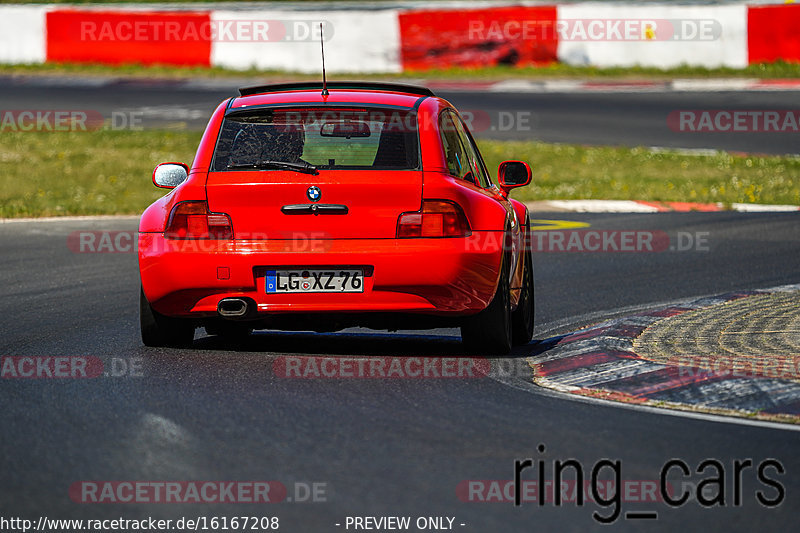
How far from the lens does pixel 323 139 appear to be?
8422mm

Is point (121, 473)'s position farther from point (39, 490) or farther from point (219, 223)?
point (219, 223)

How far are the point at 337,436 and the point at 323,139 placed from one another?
104 inches

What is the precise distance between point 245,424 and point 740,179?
50.4ft

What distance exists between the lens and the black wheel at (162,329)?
27.9ft

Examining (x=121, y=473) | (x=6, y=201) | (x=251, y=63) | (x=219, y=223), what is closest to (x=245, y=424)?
(x=121, y=473)

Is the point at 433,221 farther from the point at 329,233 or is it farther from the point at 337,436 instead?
the point at 337,436

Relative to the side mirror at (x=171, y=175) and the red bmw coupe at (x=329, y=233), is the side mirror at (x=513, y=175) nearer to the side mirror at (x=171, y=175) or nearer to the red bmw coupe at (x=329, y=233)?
the red bmw coupe at (x=329, y=233)

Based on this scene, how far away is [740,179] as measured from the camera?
68.1ft

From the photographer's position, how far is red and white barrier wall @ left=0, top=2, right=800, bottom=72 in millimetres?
30281

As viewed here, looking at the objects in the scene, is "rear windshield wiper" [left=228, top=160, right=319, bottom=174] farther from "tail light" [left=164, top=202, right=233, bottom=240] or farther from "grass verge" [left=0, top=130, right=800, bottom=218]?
"grass verge" [left=0, top=130, right=800, bottom=218]

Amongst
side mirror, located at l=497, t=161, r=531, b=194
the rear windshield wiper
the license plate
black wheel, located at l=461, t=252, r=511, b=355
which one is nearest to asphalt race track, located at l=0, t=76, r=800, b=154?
Answer: side mirror, located at l=497, t=161, r=531, b=194

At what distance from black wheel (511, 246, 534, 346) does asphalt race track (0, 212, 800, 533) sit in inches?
14.1

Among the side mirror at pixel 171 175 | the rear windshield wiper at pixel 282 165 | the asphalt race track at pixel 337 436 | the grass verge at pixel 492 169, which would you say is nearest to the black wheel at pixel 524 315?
the asphalt race track at pixel 337 436

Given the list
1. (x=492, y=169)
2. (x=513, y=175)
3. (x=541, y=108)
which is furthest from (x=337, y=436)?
(x=541, y=108)
